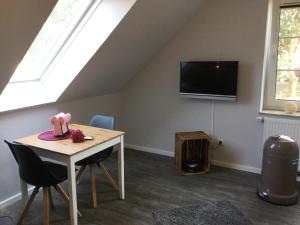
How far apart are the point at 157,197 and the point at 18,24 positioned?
7.20 feet

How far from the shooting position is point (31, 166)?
7.61 ft

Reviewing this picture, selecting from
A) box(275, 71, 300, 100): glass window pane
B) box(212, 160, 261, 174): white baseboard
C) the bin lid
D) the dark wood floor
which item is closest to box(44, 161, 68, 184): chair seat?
the dark wood floor

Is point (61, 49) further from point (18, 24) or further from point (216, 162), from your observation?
point (216, 162)

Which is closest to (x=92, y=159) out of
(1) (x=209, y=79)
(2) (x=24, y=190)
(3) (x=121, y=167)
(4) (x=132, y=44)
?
(3) (x=121, y=167)

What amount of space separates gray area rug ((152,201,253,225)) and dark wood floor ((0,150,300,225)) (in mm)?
90

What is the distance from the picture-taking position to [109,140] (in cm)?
275

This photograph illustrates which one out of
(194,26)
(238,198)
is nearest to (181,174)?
(238,198)

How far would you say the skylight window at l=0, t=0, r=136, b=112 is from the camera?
9.50ft

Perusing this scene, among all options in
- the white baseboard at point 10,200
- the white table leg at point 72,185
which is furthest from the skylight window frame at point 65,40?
the white table leg at point 72,185

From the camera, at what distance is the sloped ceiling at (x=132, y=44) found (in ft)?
9.84

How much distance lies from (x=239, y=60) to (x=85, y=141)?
7.37 ft

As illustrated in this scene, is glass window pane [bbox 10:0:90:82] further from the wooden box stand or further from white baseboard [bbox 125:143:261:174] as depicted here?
white baseboard [bbox 125:143:261:174]

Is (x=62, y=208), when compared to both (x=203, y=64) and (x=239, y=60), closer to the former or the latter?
(x=203, y=64)

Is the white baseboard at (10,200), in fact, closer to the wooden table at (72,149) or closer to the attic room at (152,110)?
the attic room at (152,110)
